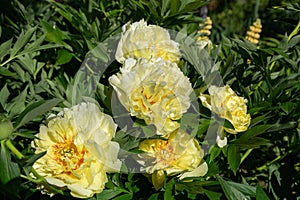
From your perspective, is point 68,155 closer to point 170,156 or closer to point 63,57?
point 170,156

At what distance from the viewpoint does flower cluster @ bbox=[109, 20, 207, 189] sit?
32.2 inches

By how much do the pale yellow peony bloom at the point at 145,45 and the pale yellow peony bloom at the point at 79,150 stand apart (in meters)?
0.18

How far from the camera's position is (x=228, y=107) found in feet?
3.05

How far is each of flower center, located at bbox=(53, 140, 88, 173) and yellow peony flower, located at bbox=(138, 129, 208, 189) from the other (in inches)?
4.7

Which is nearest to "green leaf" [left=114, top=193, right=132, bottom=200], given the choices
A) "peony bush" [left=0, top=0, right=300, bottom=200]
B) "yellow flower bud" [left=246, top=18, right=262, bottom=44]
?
"peony bush" [left=0, top=0, right=300, bottom=200]

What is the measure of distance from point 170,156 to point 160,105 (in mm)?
103

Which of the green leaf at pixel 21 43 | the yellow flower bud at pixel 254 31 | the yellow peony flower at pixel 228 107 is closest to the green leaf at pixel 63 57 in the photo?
the green leaf at pixel 21 43

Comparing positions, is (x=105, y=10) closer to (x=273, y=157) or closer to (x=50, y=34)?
(x=50, y=34)

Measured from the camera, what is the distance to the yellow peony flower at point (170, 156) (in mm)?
854

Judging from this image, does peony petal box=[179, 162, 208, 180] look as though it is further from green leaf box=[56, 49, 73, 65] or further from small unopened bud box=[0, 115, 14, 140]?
green leaf box=[56, 49, 73, 65]

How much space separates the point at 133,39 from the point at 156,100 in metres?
0.17

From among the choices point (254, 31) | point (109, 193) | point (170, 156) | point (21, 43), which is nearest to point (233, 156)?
point (170, 156)

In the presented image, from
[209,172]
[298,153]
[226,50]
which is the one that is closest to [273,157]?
[298,153]

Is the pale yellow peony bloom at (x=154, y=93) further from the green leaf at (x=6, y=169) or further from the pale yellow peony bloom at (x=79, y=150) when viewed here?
the green leaf at (x=6, y=169)
